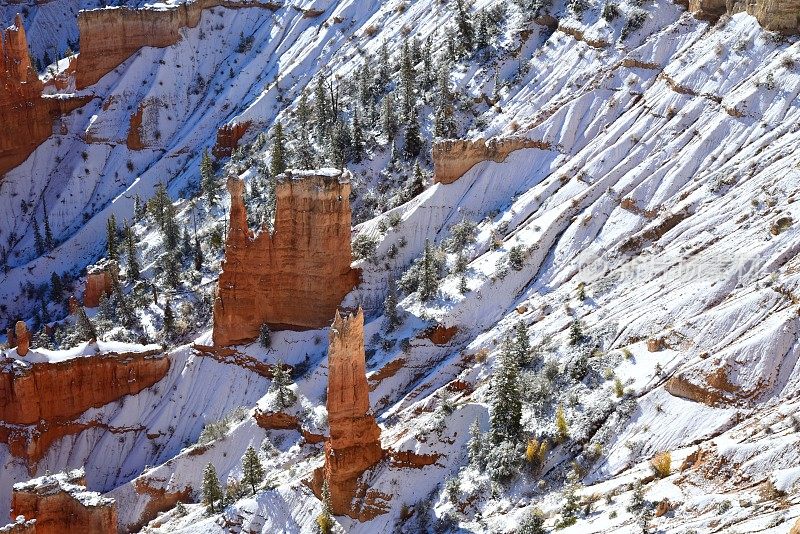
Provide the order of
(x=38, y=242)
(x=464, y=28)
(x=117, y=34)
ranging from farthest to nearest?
(x=117, y=34) < (x=38, y=242) < (x=464, y=28)

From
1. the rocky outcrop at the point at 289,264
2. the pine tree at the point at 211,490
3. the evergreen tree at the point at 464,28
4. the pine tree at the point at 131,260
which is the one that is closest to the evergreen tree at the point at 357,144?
the evergreen tree at the point at 464,28

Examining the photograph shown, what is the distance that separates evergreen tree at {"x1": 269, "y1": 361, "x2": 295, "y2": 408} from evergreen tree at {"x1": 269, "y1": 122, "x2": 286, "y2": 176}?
20.5m

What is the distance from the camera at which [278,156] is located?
250ft

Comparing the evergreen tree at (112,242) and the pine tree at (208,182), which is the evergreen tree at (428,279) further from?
the evergreen tree at (112,242)

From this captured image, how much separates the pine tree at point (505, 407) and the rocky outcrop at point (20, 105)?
64872 mm

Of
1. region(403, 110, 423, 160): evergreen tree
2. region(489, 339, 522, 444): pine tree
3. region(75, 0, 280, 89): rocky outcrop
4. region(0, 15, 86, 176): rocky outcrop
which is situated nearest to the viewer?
region(489, 339, 522, 444): pine tree

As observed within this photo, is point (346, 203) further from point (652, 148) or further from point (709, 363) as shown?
point (709, 363)

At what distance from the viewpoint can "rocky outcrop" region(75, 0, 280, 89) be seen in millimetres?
100500

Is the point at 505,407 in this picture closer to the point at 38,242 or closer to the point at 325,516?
the point at 325,516

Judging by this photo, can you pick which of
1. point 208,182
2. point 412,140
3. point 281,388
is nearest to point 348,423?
point 281,388

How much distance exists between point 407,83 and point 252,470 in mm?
34431

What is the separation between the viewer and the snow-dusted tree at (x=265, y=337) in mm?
62938

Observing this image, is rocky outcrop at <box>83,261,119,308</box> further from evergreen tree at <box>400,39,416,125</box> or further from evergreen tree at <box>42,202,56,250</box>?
evergreen tree at <box>400,39,416,125</box>

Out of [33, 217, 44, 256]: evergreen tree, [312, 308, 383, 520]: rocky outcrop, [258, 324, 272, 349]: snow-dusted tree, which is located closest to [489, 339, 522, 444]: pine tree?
[312, 308, 383, 520]: rocky outcrop
